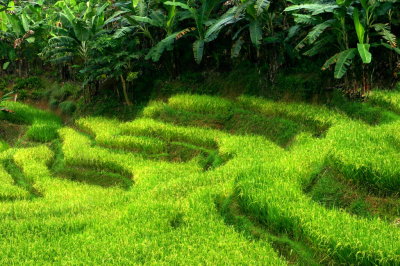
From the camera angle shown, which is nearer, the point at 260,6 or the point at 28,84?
the point at 260,6

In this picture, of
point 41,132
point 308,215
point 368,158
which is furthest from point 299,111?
point 41,132

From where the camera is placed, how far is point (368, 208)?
5.09 m

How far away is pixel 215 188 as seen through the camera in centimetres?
603

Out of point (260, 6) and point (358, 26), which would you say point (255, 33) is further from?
point (358, 26)

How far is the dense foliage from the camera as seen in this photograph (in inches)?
307

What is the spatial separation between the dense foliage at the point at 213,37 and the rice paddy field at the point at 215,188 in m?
0.91

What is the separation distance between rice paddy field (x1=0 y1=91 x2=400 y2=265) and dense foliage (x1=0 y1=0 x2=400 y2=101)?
0.91 meters

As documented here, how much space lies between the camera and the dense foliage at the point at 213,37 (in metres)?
7.80

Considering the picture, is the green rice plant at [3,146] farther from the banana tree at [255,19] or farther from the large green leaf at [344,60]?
the large green leaf at [344,60]

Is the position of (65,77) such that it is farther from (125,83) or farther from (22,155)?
(22,155)

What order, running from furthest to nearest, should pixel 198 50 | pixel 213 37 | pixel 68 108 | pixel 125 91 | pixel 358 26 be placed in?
pixel 68 108 < pixel 125 91 < pixel 198 50 < pixel 213 37 < pixel 358 26

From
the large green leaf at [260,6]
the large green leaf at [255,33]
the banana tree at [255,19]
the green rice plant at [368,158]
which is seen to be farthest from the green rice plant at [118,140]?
the green rice plant at [368,158]

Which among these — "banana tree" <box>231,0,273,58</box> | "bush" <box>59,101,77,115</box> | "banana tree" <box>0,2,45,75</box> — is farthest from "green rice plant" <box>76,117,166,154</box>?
"banana tree" <box>0,2,45,75</box>

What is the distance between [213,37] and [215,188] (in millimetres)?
4184
